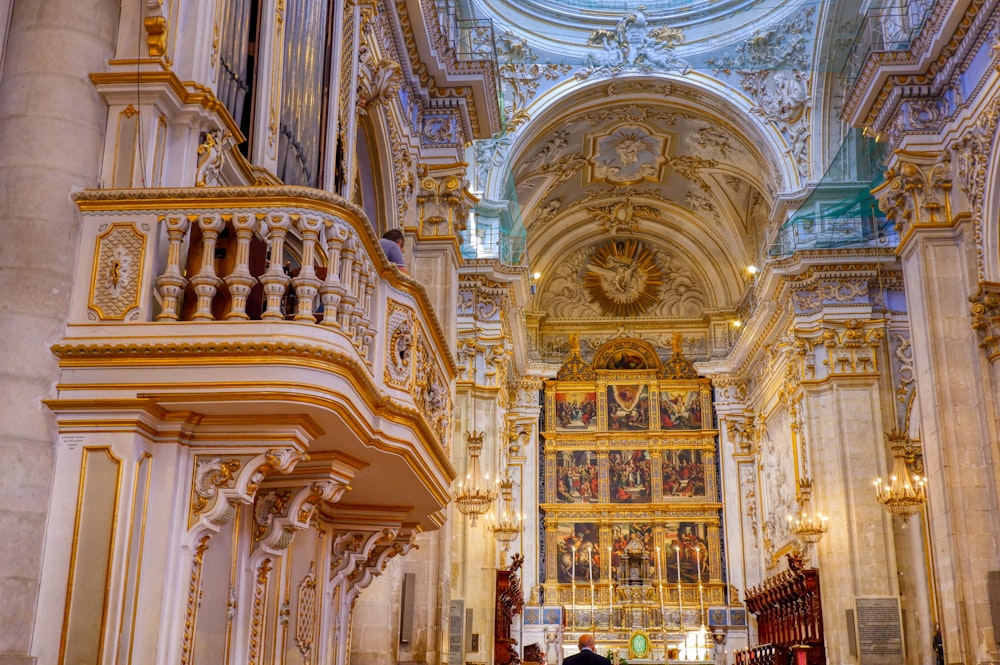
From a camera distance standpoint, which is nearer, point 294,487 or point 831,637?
point 294,487

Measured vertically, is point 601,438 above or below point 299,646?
above

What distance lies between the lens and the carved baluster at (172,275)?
19.9ft

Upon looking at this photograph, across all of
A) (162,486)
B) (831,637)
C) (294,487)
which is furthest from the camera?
(831,637)

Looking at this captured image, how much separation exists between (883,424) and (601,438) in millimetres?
10801

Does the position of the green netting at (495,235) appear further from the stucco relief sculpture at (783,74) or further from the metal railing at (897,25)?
the metal railing at (897,25)

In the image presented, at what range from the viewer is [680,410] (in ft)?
99.5

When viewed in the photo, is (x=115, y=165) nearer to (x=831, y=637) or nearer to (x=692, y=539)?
(x=831, y=637)

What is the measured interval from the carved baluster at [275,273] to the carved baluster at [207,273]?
28 centimetres

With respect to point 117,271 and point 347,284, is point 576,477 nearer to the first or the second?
point 347,284

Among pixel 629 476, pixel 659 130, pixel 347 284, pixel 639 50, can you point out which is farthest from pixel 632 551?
pixel 347 284

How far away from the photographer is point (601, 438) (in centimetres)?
3011

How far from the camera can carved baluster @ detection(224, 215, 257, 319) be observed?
6047mm

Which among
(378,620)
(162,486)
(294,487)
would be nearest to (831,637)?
(378,620)

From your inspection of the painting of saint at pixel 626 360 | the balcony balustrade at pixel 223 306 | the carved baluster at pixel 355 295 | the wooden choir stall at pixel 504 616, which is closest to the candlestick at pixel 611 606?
the wooden choir stall at pixel 504 616
